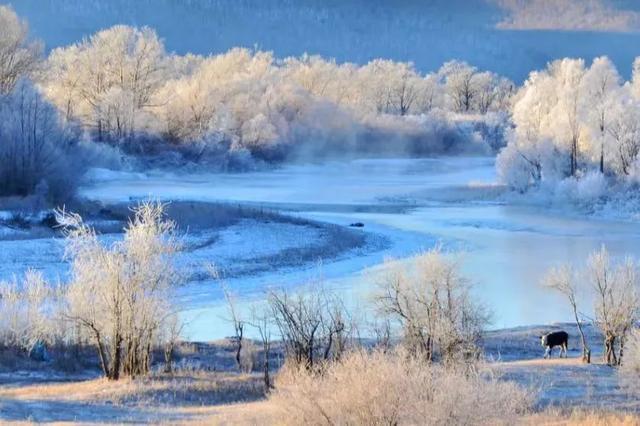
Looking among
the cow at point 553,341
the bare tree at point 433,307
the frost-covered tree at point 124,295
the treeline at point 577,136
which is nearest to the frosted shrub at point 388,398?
the frost-covered tree at point 124,295

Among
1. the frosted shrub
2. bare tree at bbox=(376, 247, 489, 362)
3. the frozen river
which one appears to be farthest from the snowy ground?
the frozen river

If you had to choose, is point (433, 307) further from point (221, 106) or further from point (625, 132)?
point (221, 106)

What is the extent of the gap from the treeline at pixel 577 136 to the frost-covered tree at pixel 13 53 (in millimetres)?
25326

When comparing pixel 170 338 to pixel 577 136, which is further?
pixel 577 136

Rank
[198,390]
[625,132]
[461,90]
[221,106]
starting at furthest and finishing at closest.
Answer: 1. [461,90]
2. [221,106]
3. [625,132]
4. [198,390]

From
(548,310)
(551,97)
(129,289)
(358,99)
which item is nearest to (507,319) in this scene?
(548,310)

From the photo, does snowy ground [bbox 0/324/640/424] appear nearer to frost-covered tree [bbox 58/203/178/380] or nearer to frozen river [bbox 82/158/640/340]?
frost-covered tree [bbox 58/203/178/380]

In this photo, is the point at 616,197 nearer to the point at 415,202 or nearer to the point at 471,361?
the point at 415,202

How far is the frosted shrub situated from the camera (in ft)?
35.6

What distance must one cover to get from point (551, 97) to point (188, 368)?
3909 cm

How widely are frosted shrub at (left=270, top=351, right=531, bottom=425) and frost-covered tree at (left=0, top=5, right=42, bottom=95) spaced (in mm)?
45291

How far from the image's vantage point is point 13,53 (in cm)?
5547

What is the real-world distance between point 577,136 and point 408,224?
14614 mm

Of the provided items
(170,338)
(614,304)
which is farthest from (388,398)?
(614,304)
